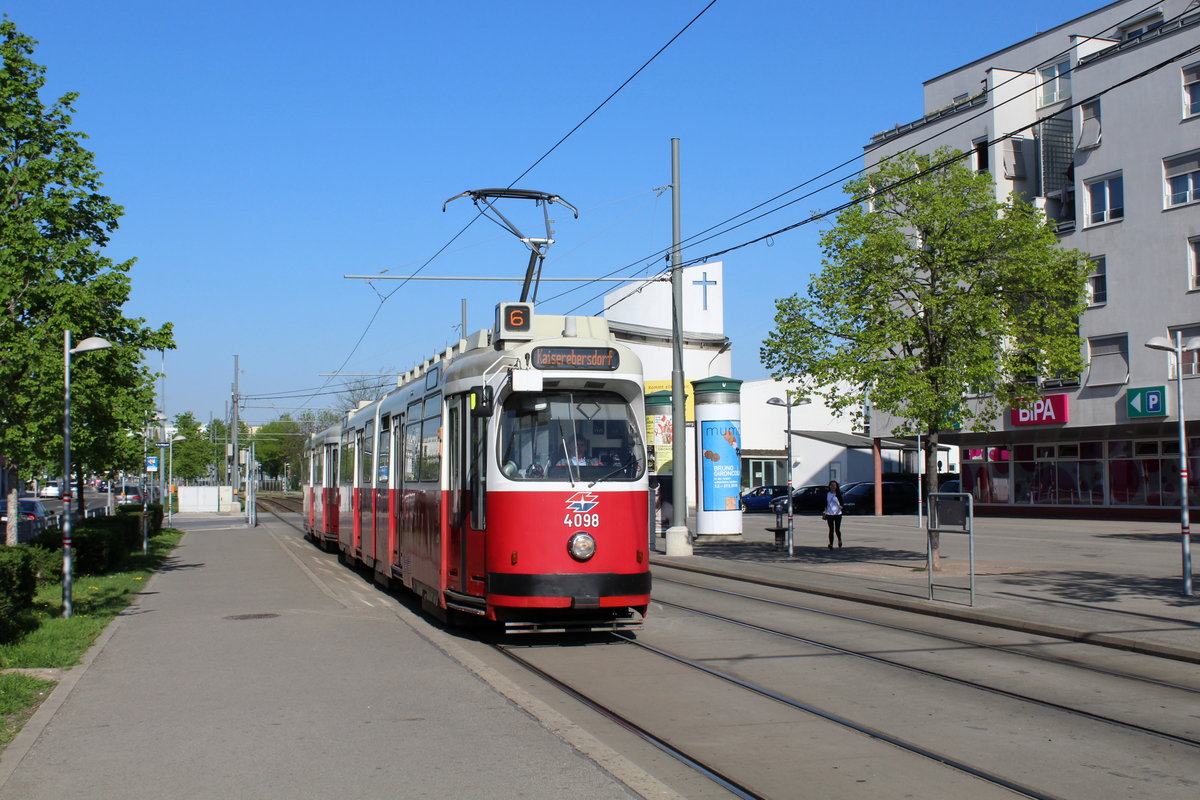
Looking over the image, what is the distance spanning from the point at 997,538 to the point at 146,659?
88.5 ft

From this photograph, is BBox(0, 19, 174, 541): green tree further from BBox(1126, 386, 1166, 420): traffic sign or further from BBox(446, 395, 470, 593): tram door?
BBox(1126, 386, 1166, 420): traffic sign

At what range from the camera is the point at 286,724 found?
8383 mm

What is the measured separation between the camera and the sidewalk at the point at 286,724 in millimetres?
6664

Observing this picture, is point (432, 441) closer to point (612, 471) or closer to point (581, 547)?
point (612, 471)

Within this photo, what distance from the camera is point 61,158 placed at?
19.1 metres

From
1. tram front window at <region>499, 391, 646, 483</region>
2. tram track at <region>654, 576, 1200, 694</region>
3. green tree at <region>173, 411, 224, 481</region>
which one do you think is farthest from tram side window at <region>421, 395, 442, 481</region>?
green tree at <region>173, 411, 224, 481</region>

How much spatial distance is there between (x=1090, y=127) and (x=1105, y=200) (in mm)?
2844

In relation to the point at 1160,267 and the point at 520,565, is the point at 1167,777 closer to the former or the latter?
the point at 520,565

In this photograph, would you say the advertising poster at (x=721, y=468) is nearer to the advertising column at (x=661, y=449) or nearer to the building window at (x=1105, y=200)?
the advertising column at (x=661, y=449)

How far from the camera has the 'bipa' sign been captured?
44156 millimetres

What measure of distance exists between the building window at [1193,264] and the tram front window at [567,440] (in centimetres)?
3399

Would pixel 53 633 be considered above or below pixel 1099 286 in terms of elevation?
below

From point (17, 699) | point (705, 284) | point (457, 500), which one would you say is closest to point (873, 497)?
point (705, 284)

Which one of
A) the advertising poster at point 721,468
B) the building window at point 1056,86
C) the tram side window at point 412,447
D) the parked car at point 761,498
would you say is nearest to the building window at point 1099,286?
the building window at point 1056,86
